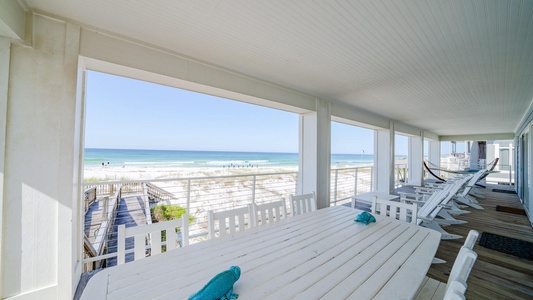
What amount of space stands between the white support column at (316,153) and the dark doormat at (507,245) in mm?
2174

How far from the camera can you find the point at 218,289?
0.78 metres

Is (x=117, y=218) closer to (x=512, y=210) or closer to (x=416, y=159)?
(x=512, y=210)

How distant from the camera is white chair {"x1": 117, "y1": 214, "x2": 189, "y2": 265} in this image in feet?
3.91

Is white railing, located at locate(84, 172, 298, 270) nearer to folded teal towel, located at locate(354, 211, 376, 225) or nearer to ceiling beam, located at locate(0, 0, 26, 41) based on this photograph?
folded teal towel, located at locate(354, 211, 376, 225)

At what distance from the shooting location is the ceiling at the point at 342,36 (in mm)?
1369

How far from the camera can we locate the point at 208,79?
225 centimetres

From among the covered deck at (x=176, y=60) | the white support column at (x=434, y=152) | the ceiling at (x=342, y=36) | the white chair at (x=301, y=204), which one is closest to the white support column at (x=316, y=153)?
the ceiling at (x=342, y=36)

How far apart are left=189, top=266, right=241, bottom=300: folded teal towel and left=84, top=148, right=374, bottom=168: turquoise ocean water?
1395 cm

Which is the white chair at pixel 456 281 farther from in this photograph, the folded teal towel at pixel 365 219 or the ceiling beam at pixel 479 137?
the ceiling beam at pixel 479 137

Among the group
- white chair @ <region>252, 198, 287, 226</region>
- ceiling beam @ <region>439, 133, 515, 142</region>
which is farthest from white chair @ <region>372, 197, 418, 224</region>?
ceiling beam @ <region>439, 133, 515, 142</region>

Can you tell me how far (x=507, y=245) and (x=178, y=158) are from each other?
664 inches

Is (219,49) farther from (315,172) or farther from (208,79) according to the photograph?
(315,172)

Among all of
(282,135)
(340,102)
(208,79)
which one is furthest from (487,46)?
(282,135)

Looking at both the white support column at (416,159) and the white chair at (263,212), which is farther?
the white support column at (416,159)
